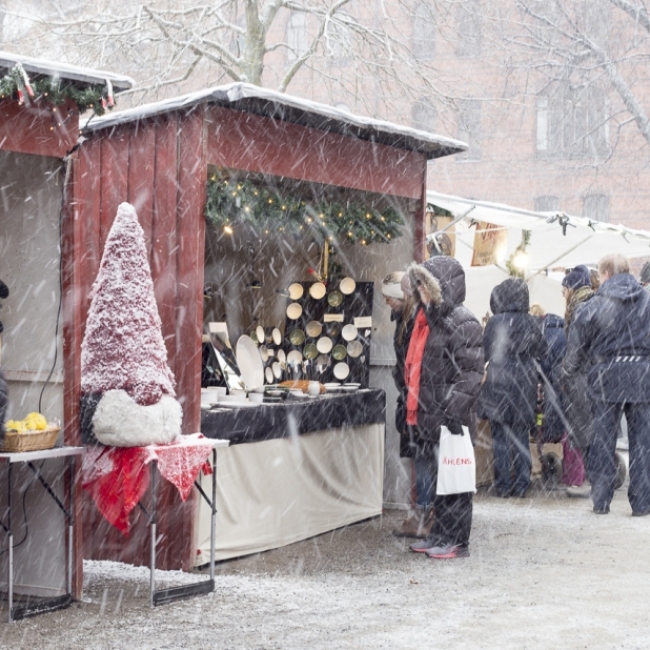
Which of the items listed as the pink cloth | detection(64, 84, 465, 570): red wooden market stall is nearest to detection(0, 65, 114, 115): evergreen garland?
A: detection(64, 84, 465, 570): red wooden market stall

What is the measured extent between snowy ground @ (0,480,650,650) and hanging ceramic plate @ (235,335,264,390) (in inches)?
47.1

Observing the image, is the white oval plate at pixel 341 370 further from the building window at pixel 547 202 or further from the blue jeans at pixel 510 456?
the building window at pixel 547 202

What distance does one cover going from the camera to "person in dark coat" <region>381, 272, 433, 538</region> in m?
7.45

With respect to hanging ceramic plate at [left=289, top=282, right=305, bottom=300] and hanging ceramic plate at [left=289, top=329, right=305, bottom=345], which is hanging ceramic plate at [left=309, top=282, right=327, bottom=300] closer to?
hanging ceramic plate at [left=289, top=282, right=305, bottom=300]

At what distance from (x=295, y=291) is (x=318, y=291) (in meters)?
0.19

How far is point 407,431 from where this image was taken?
24.5 ft

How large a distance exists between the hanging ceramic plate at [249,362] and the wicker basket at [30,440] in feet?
7.92

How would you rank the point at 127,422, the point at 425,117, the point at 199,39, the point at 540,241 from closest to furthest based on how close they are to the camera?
the point at 127,422
the point at 540,241
the point at 199,39
the point at 425,117

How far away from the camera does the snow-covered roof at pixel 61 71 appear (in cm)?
498

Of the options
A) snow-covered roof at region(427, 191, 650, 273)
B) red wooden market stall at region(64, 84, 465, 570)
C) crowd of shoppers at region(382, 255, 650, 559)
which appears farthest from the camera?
snow-covered roof at region(427, 191, 650, 273)

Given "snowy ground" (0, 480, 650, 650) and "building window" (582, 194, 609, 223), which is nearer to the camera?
"snowy ground" (0, 480, 650, 650)

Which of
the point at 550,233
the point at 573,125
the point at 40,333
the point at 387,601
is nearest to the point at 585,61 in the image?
the point at 573,125

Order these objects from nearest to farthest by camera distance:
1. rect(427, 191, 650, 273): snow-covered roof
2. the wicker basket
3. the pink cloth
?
the wicker basket < the pink cloth < rect(427, 191, 650, 273): snow-covered roof

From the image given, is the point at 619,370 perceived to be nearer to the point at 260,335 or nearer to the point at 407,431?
the point at 407,431
